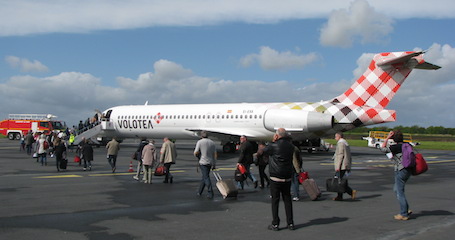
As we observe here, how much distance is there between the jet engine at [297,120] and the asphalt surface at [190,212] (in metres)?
11.6

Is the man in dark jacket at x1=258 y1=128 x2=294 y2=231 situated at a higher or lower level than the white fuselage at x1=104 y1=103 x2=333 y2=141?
lower

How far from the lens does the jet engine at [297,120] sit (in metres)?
25.5

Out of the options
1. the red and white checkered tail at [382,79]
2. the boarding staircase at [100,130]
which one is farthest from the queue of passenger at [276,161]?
the boarding staircase at [100,130]

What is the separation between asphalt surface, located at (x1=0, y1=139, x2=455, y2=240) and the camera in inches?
278

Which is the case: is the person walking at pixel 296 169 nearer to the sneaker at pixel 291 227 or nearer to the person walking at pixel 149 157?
the sneaker at pixel 291 227

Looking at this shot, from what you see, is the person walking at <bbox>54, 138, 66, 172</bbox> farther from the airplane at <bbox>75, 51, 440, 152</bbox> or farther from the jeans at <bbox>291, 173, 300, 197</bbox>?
the airplane at <bbox>75, 51, 440, 152</bbox>

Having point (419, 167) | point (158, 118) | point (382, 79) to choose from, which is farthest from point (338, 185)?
point (158, 118)

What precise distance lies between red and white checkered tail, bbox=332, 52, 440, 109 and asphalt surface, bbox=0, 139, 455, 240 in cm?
1194

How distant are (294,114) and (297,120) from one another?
50 cm

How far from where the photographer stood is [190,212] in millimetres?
8883

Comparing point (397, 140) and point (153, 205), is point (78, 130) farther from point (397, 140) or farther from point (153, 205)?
point (397, 140)

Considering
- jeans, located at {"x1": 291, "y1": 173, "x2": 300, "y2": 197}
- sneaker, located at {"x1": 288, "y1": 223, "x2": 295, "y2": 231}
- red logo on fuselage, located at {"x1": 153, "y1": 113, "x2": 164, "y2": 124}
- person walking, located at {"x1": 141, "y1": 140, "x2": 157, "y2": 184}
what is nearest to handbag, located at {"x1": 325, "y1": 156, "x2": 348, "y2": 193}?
jeans, located at {"x1": 291, "y1": 173, "x2": 300, "y2": 197}

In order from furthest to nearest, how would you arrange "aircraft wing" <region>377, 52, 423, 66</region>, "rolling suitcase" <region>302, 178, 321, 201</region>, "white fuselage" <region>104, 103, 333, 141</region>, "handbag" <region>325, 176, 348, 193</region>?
"white fuselage" <region>104, 103, 333, 141</region>, "aircraft wing" <region>377, 52, 423, 66</region>, "rolling suitcase" <region>302, 178, 321, 201</region>, "handbag" <region>325, 176, 348, 193</region>

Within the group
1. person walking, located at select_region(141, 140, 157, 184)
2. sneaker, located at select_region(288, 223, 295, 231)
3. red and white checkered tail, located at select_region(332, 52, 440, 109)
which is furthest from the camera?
red and white checkered tail, located at select_region(332, 52, 440, 109)
